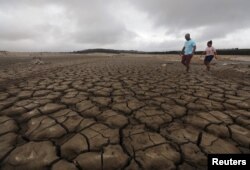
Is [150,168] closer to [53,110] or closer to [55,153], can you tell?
[55,153]

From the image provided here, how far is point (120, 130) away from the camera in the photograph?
1.91 meters

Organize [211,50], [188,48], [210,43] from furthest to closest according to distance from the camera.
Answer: [211,50] < [210,43] < [188,48]

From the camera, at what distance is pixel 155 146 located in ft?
5.30

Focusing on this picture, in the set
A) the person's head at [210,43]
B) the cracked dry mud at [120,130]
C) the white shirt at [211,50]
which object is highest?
the person's head at [210,43]

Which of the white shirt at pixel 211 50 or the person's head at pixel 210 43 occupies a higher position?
the person's head at pixel 210 43

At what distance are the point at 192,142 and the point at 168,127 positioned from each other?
34cm

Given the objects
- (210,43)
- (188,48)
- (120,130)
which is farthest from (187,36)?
(120,130)

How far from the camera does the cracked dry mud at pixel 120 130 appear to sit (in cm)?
144

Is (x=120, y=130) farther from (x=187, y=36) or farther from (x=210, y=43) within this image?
(x=210, y=43)

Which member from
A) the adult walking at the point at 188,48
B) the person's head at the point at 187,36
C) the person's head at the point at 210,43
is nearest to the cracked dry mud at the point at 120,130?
the adult walking at the point at 188,48

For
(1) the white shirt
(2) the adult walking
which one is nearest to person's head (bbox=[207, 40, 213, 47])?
(1) the white shirt

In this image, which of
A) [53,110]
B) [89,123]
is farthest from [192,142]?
[53,110]

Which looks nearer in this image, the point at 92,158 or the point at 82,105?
the point at 92,158

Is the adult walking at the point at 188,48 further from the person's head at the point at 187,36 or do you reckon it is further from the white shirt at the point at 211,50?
the white shirt at the point at 211,50
